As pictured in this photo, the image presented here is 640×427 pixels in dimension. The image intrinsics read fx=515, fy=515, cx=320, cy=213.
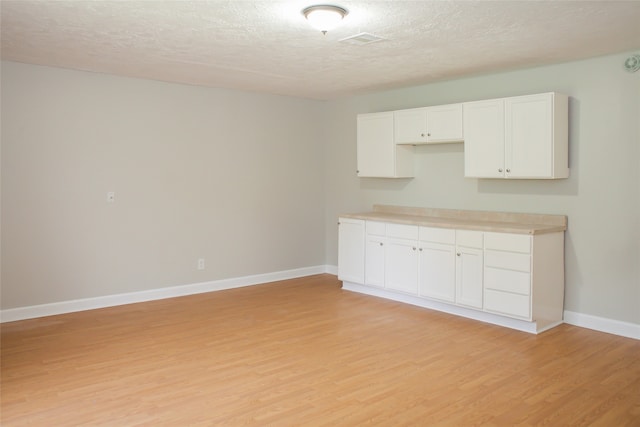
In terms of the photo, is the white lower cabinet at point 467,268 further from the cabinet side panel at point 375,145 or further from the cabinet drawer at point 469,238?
the cabinet side panel at point 375,145

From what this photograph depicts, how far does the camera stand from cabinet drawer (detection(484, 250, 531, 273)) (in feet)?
14.2

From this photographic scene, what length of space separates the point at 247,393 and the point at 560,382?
202 centimetres

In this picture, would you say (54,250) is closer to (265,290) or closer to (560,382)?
(265,290)

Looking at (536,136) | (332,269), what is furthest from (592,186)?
(332,269)

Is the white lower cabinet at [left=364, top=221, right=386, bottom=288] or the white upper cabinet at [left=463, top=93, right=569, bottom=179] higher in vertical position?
the white upper cabinet at [left=463, top=93, right=569, bottom=179]

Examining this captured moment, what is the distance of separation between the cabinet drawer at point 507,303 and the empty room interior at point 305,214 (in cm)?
3

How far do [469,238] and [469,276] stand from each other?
0.35 metres

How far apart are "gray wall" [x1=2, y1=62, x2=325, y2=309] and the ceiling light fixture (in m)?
2.86

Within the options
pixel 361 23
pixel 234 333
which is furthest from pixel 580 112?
pixel 234 333

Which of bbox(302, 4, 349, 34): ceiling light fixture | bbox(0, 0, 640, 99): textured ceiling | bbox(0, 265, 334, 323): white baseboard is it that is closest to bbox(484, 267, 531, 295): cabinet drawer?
bbox(0, 0, 640, 99): textured ceiling

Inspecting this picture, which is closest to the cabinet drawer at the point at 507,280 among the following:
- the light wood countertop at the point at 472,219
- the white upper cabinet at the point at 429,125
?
the light wood countertop at the point at 472,219

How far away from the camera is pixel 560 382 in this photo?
132 inches

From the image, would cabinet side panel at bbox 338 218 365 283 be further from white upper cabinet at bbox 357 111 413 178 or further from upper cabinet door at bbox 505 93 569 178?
upper cabinet door at bbox 505 93 569 178

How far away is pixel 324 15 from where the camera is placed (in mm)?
3152
